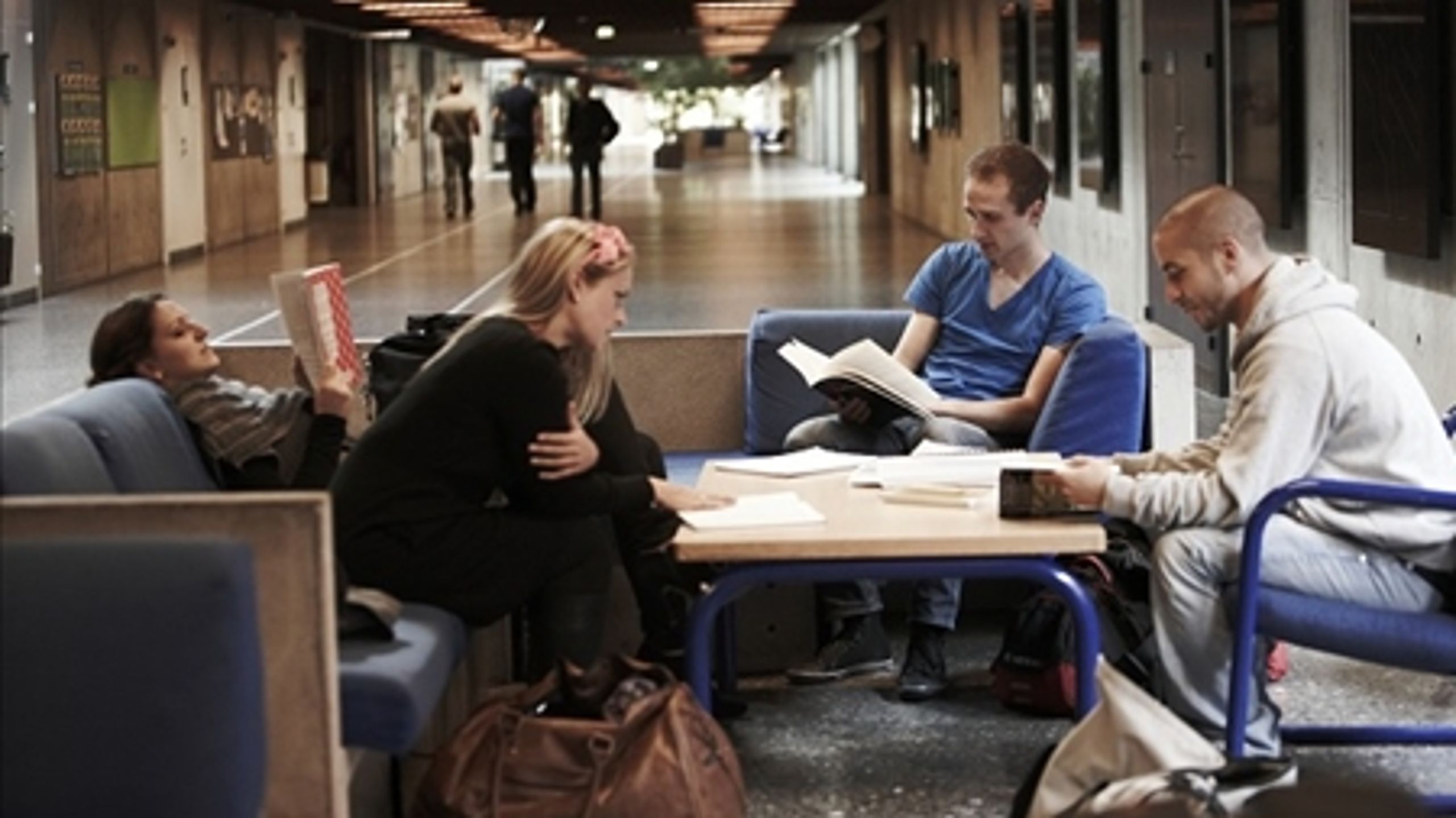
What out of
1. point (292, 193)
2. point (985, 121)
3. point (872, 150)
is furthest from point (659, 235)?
point (872, 150)

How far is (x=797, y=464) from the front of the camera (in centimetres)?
582

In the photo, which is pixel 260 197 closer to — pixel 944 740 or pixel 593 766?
pixel 944 740

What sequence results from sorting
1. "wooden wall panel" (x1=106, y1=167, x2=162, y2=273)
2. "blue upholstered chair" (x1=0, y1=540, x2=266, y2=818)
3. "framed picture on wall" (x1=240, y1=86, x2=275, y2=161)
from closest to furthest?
"blue upholstered chair" (x1=0, y1=540, x2=266, y2=818) < "wooden wall panel" (x1=106, y1=167, x2=162, y2=273) < "framed picture on wall" (x1=240, y1=86, x2=275, y2=161)

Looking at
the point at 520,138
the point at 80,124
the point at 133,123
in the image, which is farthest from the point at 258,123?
the point at 80,124

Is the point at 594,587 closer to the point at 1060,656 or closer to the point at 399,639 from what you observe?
the point at 399,639

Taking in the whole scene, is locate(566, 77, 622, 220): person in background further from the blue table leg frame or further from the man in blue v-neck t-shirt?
the blue table leg frame

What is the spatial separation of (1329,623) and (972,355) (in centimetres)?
203

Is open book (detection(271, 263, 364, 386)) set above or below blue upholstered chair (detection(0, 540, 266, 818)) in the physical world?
above

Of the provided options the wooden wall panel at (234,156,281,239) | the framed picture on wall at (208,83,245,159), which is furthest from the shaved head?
the wooden wall panel at (234,156,281,239)

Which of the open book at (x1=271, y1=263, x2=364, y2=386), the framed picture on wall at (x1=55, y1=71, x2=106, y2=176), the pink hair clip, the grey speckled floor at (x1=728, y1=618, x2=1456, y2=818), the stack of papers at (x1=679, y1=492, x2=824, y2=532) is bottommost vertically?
the grey speckled floor at (x1=728, y1=618, x2=1456, y2=818)

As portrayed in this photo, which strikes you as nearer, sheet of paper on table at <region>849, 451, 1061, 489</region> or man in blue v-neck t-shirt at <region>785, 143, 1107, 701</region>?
sheet of paper on table at <region>849, 451, 1061, 489</region>

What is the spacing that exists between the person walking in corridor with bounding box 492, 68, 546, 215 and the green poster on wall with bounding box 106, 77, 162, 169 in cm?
828

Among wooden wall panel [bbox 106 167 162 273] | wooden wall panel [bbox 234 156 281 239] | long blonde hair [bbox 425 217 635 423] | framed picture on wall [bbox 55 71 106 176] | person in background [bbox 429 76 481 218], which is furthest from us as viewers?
person in background [bbox 429 76 481 218]

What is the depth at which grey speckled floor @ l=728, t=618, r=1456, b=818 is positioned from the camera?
17.1 feet
